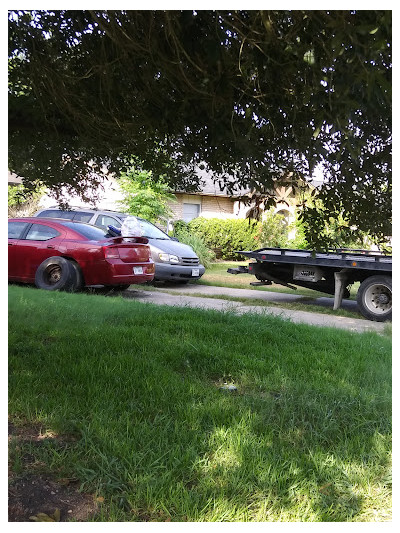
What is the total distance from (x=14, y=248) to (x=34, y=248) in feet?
0.40

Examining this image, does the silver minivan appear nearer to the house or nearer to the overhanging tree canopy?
the house

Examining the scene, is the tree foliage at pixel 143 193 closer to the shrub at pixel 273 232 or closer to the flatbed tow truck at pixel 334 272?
the shrub at pixel 273 232

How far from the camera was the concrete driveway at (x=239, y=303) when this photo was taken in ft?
11.6

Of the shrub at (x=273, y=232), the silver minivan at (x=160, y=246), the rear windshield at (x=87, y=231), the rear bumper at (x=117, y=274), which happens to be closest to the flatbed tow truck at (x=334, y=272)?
the shrub at (x=273, y=232)

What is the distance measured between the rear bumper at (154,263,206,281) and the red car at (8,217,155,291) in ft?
0.94

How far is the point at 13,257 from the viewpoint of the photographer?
2.36 m

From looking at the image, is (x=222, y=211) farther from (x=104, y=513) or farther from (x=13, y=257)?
(x=104, y=513)

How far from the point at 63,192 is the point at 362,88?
205 centimetres

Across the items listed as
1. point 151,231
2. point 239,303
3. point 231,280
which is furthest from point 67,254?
point 239,303

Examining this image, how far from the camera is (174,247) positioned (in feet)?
10.4

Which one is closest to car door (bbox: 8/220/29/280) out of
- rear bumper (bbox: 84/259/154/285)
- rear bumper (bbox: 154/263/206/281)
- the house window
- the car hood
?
rear bumper (bbox: 84/259/154/285)

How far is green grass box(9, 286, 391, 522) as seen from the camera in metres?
1.52

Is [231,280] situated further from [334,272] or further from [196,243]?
[334,272]

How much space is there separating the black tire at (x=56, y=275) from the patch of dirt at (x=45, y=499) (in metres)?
1.11
